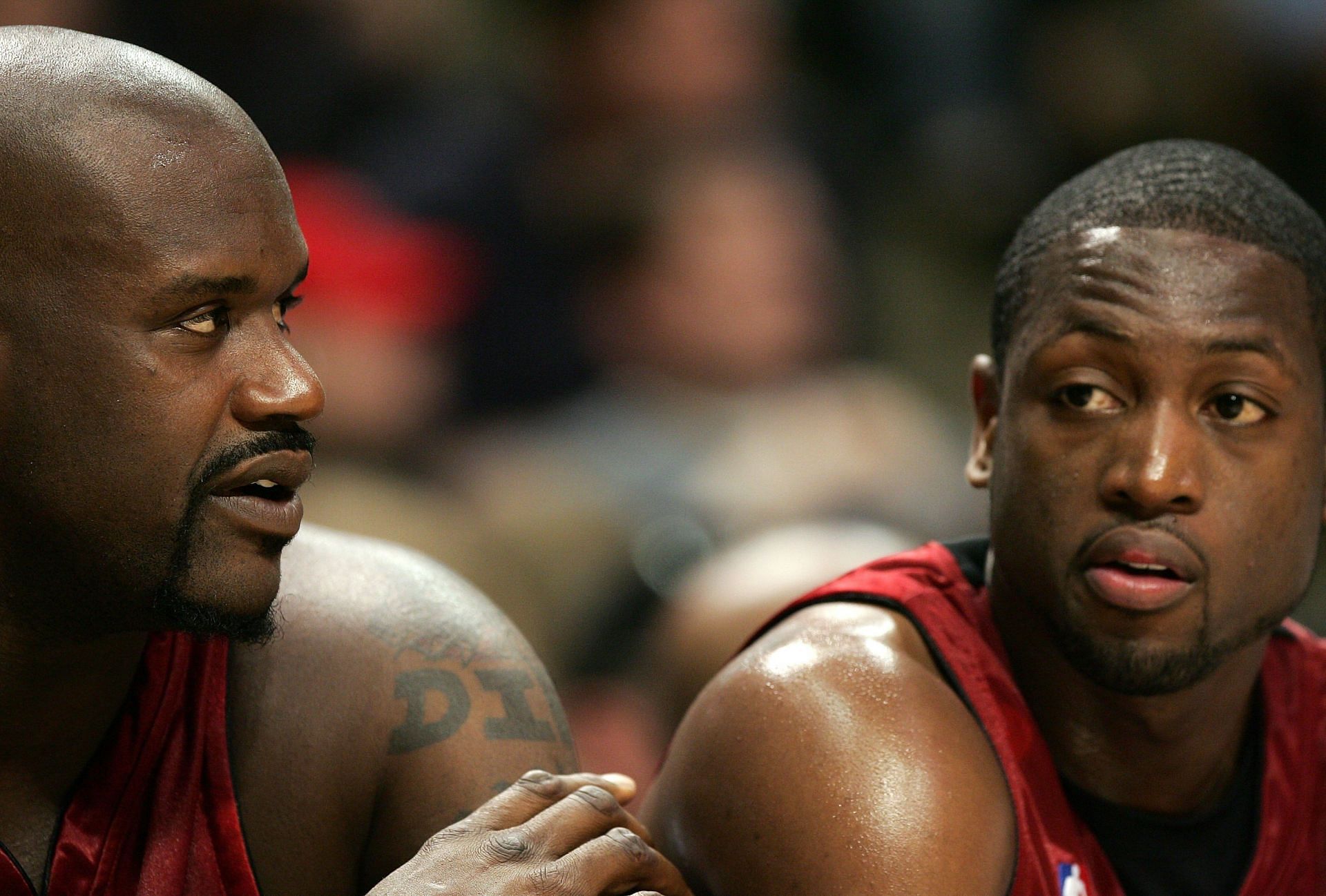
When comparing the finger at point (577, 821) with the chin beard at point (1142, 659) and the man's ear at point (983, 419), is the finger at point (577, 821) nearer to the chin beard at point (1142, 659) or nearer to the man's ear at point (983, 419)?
the chin beard at point (1142, 659)

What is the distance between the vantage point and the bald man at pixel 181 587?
1910mm

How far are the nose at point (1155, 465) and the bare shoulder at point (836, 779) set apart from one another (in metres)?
0.36

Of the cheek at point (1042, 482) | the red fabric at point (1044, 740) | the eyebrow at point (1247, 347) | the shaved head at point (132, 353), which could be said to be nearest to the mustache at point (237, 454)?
the shaved head at point (132, 353)

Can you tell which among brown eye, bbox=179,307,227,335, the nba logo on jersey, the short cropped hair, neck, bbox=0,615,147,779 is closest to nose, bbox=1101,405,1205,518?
the short cropped hair

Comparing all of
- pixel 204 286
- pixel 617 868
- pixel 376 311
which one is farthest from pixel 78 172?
pixel 376 311

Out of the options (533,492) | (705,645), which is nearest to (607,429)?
(533,492)

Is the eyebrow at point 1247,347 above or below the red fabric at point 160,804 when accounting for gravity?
above

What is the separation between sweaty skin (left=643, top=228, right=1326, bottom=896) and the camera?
2.06 meters

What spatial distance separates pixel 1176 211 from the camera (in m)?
2.32

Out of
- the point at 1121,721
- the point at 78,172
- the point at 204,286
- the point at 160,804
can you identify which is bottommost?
the point at 160,804

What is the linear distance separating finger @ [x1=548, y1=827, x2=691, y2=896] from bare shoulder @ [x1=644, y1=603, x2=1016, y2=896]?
11cm

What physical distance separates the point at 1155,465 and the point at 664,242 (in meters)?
2.76

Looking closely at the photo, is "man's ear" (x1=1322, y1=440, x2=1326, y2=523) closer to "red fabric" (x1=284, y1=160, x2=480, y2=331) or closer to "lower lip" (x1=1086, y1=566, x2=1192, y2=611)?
"lower lip" (x1=1086, y1=566, x2=1192, y2=611)

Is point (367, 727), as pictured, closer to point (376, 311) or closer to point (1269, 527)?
point (1269, 527)
